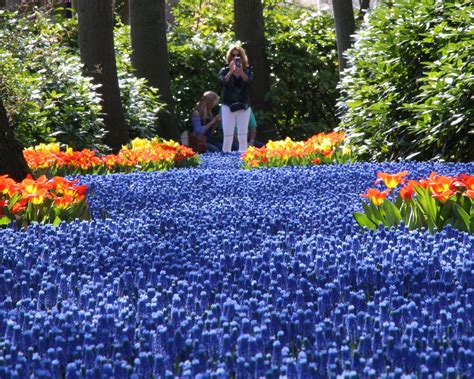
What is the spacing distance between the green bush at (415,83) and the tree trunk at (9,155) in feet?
11.5

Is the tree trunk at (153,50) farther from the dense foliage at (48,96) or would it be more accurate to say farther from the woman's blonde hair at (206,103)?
the woman's blonde hair at (206,103)

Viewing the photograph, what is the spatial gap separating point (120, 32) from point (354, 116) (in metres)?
10.4

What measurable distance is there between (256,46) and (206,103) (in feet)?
7.45

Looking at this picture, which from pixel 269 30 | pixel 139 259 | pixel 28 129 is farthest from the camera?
pixel 269 30

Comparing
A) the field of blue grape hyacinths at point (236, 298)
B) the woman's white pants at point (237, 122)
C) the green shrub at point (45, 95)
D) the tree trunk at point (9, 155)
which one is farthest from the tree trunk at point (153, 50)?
the field of blue grape hyacinths at point (236, 298)

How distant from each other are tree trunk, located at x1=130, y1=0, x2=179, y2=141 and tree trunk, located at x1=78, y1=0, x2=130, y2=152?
2.02 m

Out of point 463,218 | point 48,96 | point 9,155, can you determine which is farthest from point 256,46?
point 463,218

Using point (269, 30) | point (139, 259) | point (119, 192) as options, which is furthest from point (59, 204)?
point (269, 30)

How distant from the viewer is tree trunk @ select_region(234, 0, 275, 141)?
18766 millimetres

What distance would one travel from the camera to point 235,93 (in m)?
14.9

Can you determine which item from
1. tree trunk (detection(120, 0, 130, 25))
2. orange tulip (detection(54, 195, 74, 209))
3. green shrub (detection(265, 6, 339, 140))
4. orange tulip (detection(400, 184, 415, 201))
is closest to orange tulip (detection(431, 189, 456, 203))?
orange tulip (detection(400, 184, 415, 201))

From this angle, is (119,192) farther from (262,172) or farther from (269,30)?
(269,30)

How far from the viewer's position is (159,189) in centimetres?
620

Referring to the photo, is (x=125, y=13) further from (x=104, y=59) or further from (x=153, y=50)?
(x=104, y=59)
